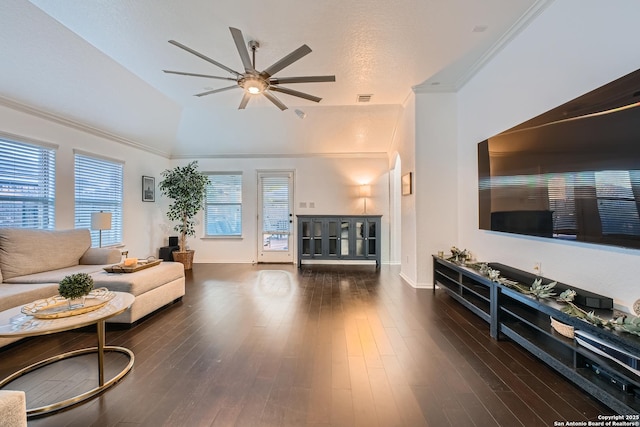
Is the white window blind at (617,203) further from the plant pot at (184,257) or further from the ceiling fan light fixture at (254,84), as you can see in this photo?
the plant pot at (184,257)

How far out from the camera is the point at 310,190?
6383mm

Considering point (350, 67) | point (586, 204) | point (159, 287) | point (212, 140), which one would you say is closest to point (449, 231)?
point (586, 204)

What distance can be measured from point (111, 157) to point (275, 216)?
3299 millimetres

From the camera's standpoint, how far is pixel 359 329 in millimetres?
2740

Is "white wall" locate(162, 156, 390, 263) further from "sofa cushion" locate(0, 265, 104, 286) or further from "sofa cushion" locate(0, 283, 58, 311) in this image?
"sofa cushion" locate(0, 283, 58, 311)

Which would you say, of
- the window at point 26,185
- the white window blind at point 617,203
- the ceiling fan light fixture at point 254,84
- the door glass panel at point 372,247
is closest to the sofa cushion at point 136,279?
the window at point 26,185

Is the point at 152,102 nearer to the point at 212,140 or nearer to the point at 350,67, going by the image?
the point at 212,140

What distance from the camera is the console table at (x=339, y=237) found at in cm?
577

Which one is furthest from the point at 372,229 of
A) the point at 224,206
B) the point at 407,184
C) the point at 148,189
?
the point at 148,189

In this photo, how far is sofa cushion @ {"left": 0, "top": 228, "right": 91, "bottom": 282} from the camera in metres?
2.90


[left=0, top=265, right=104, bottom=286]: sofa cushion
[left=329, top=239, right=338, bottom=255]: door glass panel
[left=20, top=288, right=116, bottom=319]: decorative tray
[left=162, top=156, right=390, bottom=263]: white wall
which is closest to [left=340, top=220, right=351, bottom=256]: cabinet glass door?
[left=329, top=239, right=338, bottom=255]: door glass panel

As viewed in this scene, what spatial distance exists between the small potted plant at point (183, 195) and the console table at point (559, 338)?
517cm

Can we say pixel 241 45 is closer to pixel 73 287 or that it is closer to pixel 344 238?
pixel 73 287

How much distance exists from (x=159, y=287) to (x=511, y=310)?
12.0ft
